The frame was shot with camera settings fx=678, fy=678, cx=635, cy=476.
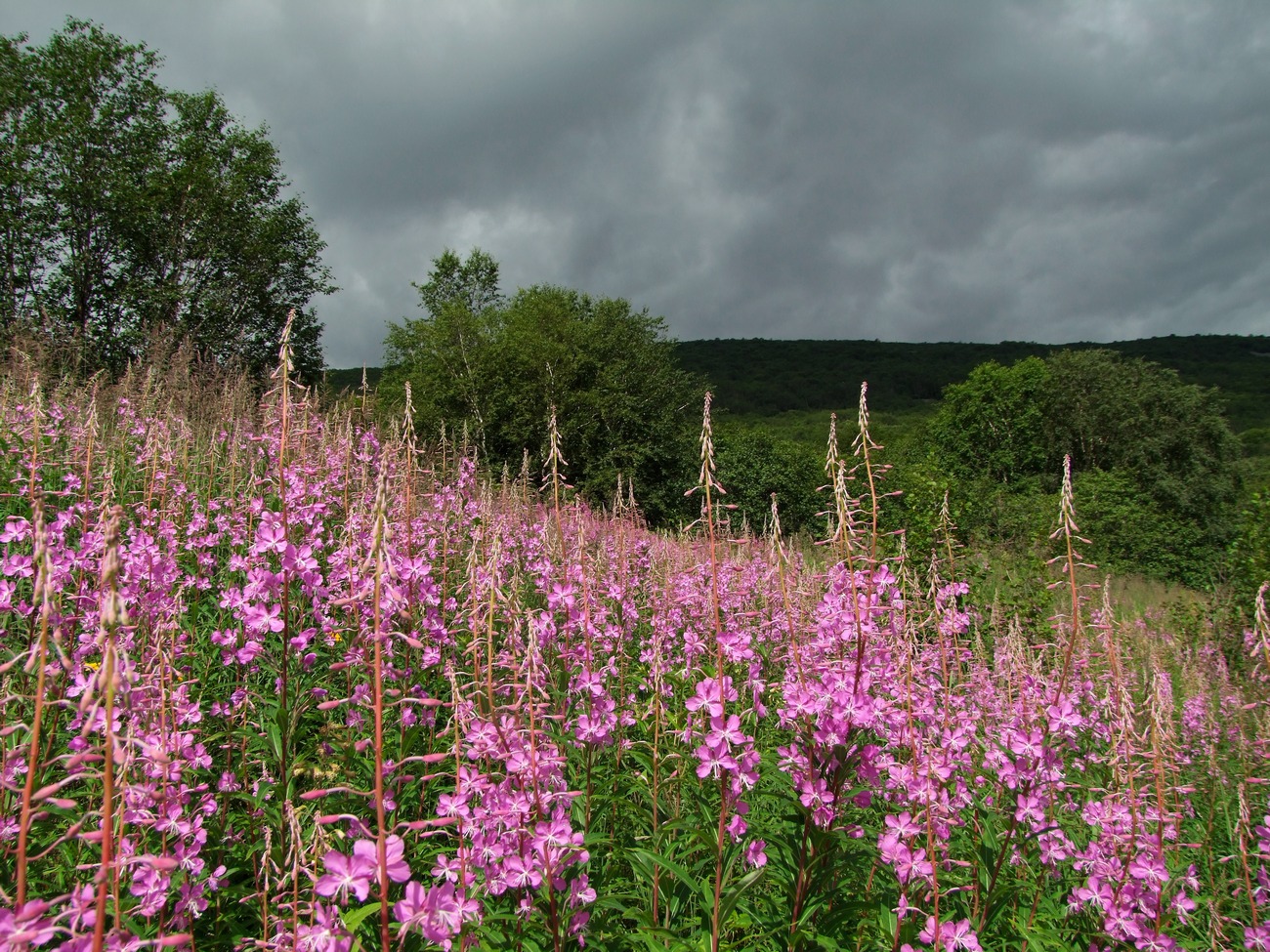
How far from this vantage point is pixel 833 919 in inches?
92.4

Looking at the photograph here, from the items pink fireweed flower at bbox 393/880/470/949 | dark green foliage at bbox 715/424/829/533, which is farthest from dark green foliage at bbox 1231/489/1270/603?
dark green foliage at bbox 715/424/829/533

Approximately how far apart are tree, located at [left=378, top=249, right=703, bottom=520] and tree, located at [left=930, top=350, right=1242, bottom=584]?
1813 cm

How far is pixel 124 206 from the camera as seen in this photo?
26.8 metres

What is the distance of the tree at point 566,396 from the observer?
28.7 metres

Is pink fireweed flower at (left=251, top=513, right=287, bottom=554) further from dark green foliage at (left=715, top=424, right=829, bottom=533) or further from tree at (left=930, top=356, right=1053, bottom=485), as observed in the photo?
tree at (left=930, top=356, right=1053, bottom=485)

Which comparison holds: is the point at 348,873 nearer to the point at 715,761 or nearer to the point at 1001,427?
the point at 715,761

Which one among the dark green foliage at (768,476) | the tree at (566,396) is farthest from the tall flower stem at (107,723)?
the dark green foliage at (768,476)

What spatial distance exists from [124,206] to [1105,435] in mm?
52733

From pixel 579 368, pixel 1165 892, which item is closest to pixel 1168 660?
pixel 1165 892

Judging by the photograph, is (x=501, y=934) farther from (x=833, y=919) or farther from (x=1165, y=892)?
(x=1165, y=892)

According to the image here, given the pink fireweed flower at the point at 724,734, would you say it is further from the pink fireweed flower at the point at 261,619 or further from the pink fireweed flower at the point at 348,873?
the pink fireweed flower at the point at 261,619

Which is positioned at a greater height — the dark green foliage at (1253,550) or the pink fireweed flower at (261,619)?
the pink fireweed flower at (261,619)

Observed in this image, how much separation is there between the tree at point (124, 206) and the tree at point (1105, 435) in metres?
37.6

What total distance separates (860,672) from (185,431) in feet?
25.0
